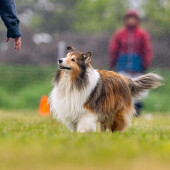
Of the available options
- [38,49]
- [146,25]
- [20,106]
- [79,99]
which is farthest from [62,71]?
[146,25]

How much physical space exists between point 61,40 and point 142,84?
45.0 feet

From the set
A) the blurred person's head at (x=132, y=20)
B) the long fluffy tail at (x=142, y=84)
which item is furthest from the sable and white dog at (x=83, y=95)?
the blurred person's head at (x=132, y=20)

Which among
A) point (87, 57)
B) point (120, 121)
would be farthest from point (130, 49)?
point (87, 57)

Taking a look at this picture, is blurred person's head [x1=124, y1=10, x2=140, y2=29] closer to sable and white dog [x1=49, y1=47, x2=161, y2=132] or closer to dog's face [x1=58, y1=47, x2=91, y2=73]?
sable and white dog [x1=49, y1=47, x2=161, y2=132]

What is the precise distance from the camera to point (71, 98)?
314 inches

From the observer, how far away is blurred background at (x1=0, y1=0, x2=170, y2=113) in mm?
19359

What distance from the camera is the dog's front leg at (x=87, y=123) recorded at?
25.7 feet

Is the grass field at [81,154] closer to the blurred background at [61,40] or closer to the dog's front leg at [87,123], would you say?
the dog's front leg at [87,123]

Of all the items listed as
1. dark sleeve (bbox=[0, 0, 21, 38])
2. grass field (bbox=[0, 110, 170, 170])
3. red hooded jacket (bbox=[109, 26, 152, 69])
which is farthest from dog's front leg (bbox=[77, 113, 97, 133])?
red hooded jacket (bbox=[109, 26, 152, 69])

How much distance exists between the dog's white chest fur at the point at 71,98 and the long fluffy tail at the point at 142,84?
98 cm

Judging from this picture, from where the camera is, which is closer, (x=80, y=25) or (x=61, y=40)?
(x=61, y=40)

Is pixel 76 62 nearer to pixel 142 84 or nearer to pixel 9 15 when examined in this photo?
pixel 9 15

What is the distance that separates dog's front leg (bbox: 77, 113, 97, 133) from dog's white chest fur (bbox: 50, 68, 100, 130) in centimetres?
3

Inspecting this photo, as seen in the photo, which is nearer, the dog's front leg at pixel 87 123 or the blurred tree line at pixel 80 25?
the dog's front leg at pixel 87 123
